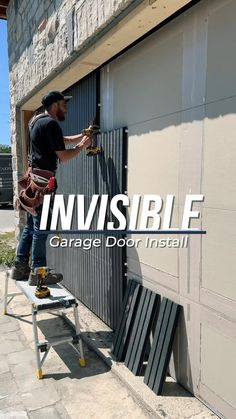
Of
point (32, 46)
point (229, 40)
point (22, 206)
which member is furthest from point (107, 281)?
point (32, 46)

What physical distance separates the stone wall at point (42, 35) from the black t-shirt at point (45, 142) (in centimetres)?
84

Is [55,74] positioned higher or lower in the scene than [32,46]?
lower

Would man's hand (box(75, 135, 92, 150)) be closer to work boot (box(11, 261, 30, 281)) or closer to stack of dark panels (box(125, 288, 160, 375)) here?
work boot (box(11, 261, 30, 281))

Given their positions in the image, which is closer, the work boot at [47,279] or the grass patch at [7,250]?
the work boot at [47,279]

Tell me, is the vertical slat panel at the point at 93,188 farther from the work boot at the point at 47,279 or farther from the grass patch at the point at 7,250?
the grass patch at the point at 7,250

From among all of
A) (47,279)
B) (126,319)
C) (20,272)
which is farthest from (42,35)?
(126,319)

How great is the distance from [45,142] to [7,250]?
14.3 feet

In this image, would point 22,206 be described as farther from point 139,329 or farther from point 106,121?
point 139,329

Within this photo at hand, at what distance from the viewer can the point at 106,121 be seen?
3781mm

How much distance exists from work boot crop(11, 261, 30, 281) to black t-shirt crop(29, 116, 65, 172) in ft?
3.56

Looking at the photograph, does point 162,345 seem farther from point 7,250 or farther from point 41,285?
point 7,250

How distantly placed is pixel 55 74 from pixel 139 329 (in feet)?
9.87

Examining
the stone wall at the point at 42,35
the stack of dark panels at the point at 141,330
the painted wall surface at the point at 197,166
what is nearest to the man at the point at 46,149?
the stone wall at the point at 42,35

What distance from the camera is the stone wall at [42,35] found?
3142 mm
